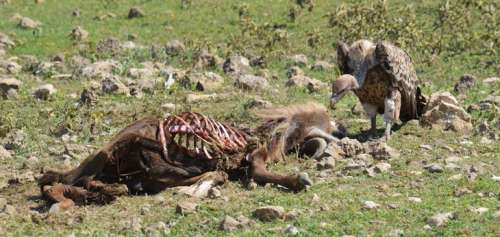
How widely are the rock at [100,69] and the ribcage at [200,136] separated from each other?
6261 mm

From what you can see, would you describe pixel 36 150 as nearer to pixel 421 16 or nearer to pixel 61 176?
pixel 61 176

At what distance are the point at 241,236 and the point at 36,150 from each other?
418 centimetres

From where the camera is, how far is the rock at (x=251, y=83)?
44.2 ft

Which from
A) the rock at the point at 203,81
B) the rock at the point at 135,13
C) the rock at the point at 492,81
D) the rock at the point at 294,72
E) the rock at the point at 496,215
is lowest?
the rock at the point at 203,81

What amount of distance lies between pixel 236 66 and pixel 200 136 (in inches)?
261

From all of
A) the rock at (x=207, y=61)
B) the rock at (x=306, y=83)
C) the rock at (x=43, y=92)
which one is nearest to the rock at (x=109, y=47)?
the rock at (x=207, y=61)

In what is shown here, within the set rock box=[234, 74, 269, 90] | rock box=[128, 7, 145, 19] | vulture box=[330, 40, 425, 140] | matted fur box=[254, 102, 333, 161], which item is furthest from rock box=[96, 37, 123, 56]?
matted fur box=[254, 102, 333, 161]

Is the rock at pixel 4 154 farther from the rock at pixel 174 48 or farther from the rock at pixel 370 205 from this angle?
the rock at pixel 174 48

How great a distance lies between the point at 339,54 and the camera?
10594 millimetres

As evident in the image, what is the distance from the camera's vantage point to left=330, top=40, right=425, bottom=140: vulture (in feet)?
33.4

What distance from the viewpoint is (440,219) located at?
671cm

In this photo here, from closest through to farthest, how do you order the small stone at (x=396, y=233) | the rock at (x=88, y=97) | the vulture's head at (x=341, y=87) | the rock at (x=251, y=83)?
the small stone at (x=396, y=233)
the vulture's head at (x=341, y=87)
the rock at (x=88, y=97)
the rock at (x=251, y=83)

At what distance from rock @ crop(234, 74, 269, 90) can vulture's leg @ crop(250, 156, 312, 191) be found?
5008 millimetres

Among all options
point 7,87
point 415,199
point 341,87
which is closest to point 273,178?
point 415,199
